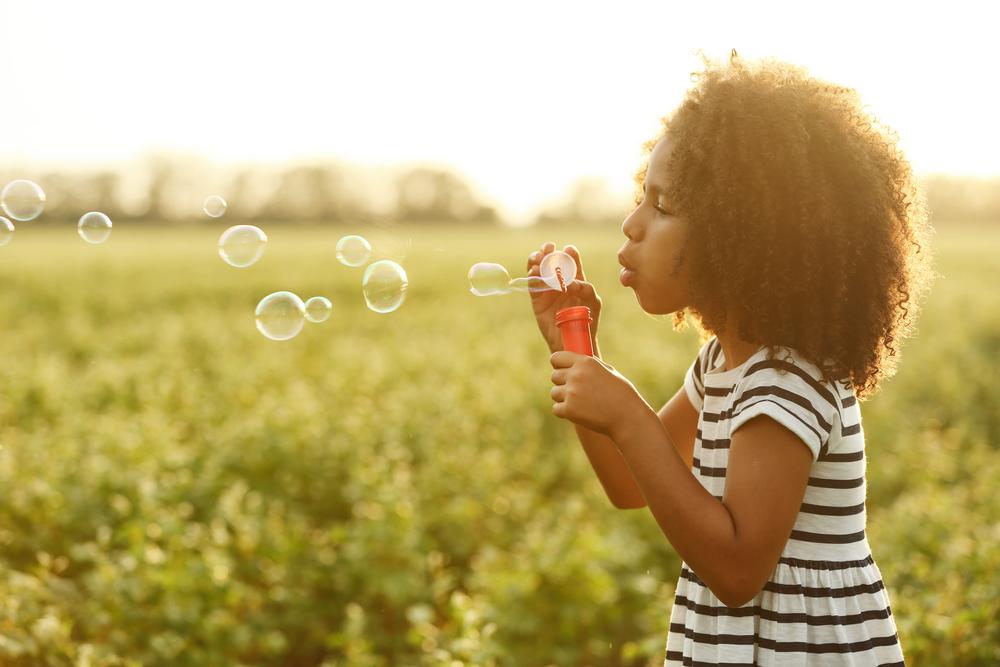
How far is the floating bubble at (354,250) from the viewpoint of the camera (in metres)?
2.78

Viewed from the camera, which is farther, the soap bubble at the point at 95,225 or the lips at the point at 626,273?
the soap bubble at the point at 95,225

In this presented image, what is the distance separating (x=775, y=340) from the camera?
1679mm

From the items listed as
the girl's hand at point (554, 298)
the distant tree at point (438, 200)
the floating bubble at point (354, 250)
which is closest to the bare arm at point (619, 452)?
the girl's hand at point (554, 298)

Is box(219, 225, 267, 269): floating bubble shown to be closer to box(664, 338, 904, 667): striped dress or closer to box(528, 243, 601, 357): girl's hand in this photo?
box(528, 243, 601, 357): girl's hand

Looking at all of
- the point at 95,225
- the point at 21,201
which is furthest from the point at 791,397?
the point at 21,201

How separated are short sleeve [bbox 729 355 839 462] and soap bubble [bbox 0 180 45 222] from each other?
252 cm

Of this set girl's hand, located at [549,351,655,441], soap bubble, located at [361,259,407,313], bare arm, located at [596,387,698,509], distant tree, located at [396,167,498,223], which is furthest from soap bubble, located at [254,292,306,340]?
distant tree, located at [396,167,498,223]

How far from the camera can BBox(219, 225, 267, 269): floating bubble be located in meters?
2.93

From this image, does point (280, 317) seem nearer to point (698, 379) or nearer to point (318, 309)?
point (318, 309)

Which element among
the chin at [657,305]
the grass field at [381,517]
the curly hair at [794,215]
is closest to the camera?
the curly hair at [794,215]

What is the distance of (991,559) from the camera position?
10.6 ft

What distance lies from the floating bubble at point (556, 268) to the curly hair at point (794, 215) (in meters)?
0.31

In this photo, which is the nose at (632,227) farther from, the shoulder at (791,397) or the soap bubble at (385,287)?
the soap bubble at (385,287)

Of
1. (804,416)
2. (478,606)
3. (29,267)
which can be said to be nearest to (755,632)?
(804,416)
